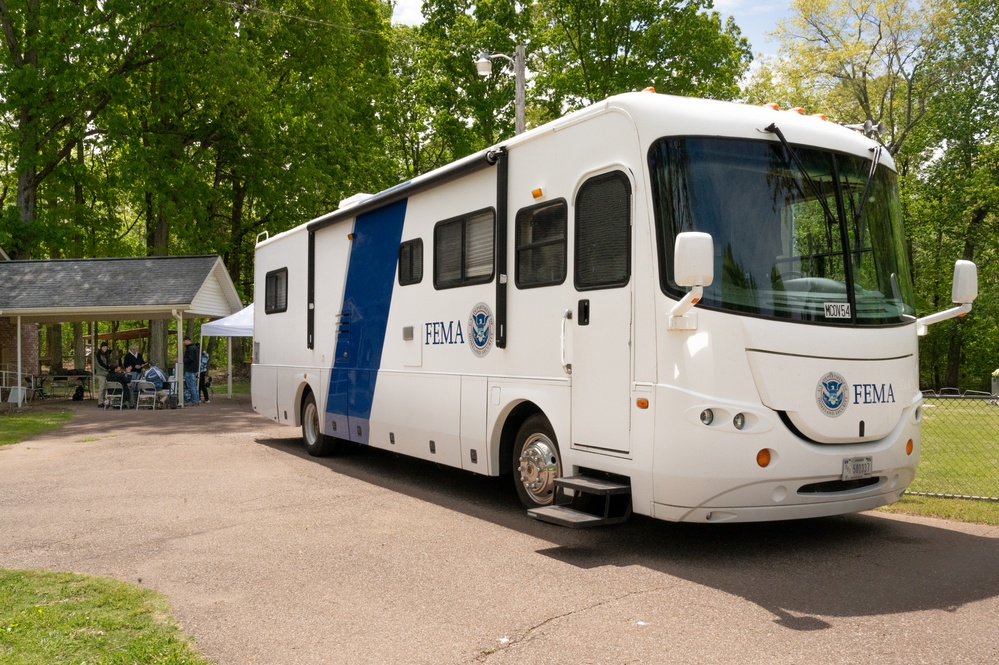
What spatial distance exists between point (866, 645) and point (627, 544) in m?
2.57

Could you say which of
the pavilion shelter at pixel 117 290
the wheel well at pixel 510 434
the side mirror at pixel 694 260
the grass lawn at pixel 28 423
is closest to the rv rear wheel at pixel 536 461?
the wheel well at pixel 510 434

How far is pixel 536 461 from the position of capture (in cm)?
780

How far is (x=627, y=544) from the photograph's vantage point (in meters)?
7.24

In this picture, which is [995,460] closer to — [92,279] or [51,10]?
[92,279]

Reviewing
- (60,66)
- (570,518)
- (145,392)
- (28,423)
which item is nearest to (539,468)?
(570,518)

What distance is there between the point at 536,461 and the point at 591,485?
111 centimetres

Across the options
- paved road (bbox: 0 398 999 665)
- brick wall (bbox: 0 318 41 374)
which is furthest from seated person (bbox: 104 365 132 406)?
paved road (bbox: 0 398 999 665)

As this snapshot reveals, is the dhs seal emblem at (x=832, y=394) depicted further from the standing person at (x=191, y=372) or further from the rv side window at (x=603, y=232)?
the standing person at (x=191, y=372)

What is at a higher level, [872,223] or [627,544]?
[872,223]

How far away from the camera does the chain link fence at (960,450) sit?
368 inches

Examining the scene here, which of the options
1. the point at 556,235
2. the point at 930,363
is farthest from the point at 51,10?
the point at 930,363

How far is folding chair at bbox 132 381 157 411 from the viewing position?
23.0 m

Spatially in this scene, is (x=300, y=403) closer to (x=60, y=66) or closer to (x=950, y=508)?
(x=950, y=508)

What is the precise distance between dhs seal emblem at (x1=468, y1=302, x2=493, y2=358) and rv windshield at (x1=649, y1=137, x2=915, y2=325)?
7.79 ft
